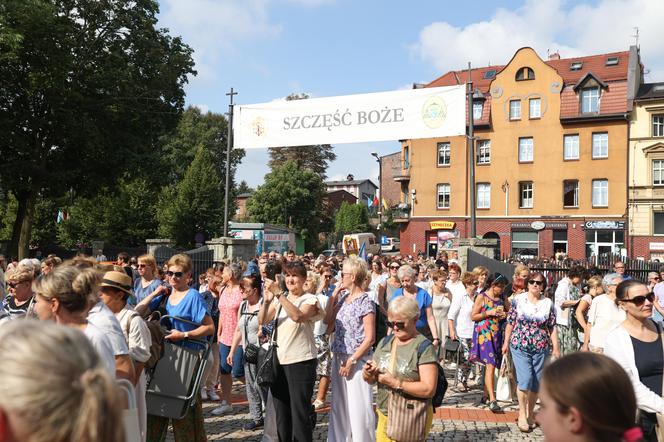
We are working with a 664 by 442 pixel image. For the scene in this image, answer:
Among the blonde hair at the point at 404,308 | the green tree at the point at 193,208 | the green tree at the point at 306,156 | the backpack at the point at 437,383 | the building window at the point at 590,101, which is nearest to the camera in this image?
the backpack at the point at 437,383

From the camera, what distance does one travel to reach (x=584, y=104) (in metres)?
40.2

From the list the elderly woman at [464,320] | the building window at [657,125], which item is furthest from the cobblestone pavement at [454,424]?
the building window at [657,125]

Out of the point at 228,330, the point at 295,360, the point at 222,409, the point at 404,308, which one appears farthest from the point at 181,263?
the point at 222,409

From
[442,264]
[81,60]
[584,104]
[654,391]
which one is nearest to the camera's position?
[654,391]

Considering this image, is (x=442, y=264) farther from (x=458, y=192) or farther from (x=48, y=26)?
(x=458, y=192)

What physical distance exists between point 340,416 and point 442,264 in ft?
41.8

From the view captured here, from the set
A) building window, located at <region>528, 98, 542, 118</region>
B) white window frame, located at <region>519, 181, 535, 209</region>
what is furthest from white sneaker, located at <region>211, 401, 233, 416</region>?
building window, located at <region>528, 98, 542, 118</region>

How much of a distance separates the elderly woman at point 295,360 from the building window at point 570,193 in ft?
125

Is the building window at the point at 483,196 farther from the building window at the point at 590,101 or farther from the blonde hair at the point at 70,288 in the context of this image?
the blonde hair at the point at 70,288

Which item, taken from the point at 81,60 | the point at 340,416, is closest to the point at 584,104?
the point at 81,60

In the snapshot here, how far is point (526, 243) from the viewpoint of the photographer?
136 feet

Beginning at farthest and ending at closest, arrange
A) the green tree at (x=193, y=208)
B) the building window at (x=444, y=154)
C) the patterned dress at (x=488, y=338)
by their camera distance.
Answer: the green tree at (x=193, y=208)
the building window at (x=444, y=154)
the patterned dress at (x=488, y=338)

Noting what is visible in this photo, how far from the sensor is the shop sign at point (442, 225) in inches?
1708

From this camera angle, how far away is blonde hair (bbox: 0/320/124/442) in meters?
1.50
